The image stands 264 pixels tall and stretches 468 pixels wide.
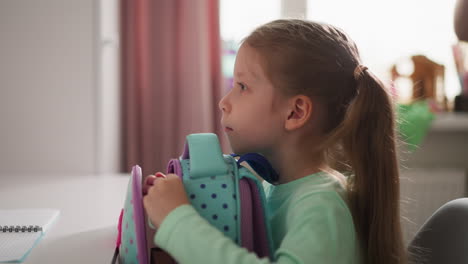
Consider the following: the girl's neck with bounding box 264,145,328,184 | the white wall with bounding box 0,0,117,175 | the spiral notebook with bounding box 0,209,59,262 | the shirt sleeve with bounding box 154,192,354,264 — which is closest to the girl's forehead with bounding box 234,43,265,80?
the girl's neck with bounding box 264,145,328,184

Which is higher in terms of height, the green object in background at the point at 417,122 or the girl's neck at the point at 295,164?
the girl's neck at the point at 295,164

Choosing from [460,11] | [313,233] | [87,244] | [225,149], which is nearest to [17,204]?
[87,244]

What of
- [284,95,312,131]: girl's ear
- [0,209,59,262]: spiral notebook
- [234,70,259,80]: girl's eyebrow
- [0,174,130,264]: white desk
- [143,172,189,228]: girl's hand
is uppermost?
[234,70,259,80]: girl's eyebrow

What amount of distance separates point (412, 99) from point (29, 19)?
1765 mm

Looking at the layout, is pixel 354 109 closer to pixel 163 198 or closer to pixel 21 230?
pixel 163 198

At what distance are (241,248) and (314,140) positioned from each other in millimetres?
269

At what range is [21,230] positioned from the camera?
2.88 ft

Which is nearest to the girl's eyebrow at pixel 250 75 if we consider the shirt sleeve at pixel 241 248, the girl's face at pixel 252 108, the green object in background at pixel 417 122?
the girl's face at pixel 252 108

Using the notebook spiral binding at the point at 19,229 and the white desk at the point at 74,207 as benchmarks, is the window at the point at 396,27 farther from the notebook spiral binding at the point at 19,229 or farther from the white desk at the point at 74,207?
the notebook spiral binding at the point at 19,229

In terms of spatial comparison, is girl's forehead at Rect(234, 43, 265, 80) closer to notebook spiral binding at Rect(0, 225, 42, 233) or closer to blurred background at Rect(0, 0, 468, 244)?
blurred background at Rect(0, 0, 468, 244)

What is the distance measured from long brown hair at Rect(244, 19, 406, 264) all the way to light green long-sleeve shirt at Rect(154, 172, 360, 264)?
7cm

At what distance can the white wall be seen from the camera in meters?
1.55

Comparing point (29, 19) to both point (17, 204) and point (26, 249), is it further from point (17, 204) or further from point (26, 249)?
point (26, 249)

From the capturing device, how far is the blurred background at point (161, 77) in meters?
1.56
